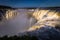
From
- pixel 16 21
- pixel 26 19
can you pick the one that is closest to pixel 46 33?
pixel 26 19

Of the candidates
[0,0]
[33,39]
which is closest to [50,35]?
[33,39]

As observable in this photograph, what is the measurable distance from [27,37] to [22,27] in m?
0.41

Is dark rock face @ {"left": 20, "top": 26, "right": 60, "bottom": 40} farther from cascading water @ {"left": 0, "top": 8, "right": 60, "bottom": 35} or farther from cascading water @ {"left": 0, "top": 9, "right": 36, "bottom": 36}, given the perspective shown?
cascading water @ {"left": 0, "top": 9, "right": 36, "bottom": 36}

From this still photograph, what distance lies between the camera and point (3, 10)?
12.8ft

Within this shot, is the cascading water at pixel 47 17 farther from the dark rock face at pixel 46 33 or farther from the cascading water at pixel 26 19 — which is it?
the dark rock face at pixel 46 33

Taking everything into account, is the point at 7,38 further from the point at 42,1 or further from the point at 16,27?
the point at 42,1

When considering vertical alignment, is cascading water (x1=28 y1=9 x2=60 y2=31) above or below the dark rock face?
above

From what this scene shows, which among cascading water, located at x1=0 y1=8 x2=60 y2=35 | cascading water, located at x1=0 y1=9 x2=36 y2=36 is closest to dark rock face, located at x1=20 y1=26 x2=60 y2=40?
cascading water, located at x1=0 y1=8 x2=60 y2=35

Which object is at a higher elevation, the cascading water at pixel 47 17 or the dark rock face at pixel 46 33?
the cascading water at pixel 47 17

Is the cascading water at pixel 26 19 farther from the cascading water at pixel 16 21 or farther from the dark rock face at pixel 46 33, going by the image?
the dark rock face at pixel 46 33

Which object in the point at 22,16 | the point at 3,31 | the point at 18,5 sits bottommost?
the point at 3,31

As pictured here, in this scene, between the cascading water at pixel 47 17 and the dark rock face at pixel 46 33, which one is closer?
the dark rock face at pixel 46 33

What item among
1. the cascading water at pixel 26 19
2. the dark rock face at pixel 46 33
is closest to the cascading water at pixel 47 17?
the cascading water at pixel 26 19

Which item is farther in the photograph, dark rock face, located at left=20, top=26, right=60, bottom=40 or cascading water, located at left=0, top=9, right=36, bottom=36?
cascading water, located at left=0, top=9, right=36, bottom=36
